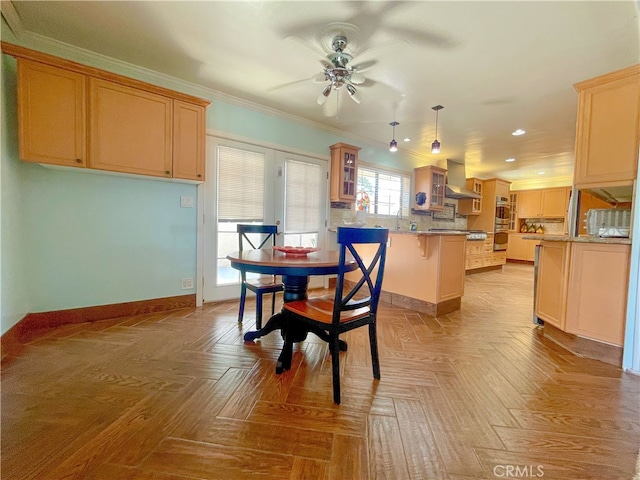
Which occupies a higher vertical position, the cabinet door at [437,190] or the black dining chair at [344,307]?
Answer: the cabinet door at [437,190]

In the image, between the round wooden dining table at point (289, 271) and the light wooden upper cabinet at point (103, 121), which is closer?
the round wooden dining table at point (289, 271)

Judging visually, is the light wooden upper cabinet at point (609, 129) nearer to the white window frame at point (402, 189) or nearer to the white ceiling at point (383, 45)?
the white ceiling at point (383, 45)

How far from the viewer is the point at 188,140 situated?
8.83 feet

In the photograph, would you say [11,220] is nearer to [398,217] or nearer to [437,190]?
[398,217]

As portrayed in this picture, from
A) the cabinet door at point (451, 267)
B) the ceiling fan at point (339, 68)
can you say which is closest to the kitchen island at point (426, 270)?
the cabinet door at point (451, 267)

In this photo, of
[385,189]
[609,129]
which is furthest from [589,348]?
[385,189]

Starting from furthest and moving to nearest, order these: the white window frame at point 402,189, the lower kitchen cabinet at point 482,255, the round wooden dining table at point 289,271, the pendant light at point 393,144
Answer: the lower kitchen cabinet at point 482,255
the white window frame at point 402,189
the pendant light at point 393,144
the round wooden dining table at point 289,271

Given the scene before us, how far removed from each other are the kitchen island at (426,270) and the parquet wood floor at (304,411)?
0.79 meters

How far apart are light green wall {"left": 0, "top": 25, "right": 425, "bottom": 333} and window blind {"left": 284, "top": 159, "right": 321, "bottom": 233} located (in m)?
0.93

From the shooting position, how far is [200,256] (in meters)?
3.12

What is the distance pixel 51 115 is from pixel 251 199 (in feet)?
6.31

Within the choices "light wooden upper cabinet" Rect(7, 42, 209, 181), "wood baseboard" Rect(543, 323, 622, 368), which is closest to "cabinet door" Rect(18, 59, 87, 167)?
"light wooden upper cabinet" Rect(7, 42, 209, 181)

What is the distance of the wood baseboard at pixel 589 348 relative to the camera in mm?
1912

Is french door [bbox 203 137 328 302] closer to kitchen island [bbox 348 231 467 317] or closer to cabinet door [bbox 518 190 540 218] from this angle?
kitchen island [bbox 348 231 467 317]
